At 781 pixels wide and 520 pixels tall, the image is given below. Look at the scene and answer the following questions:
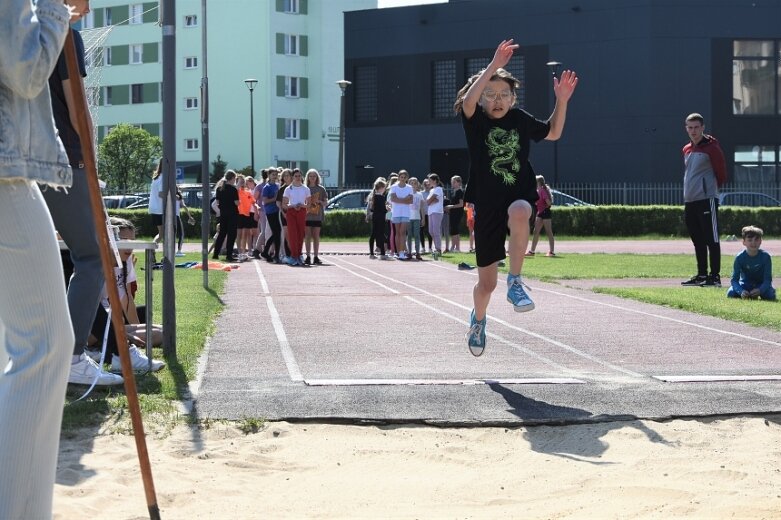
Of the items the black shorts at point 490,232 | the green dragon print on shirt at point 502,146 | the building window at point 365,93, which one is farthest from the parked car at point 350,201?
the green dragon print on shirt at point 502,146

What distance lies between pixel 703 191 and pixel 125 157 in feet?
183

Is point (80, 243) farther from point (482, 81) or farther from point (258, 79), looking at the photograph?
point (258, 79)

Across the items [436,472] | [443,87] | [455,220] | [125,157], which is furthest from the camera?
[125,157]

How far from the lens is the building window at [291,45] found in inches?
3103

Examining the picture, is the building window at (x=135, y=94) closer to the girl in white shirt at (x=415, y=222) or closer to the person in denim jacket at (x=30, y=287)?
the girl in white shirt at (x=415, y=222)

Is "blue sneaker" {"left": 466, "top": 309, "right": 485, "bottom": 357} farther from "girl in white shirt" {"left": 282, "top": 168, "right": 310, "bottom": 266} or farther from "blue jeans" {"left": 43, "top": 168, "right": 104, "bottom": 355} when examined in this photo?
"girl in white shirt" {"left": 282, "top": 168, "right": 310, "bottom": 266}

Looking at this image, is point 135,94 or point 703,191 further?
point 135,94

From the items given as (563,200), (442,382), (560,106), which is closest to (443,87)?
(563,200)

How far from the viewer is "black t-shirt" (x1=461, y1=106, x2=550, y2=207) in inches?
279

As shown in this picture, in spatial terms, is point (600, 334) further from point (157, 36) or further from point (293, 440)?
point (157, 36)

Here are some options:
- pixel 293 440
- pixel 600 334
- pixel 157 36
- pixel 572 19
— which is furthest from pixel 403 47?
pixel 293 440

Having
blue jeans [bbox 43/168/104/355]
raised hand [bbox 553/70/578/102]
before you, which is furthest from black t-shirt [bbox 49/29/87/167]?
raised hand [bbox 553/70/578/102]

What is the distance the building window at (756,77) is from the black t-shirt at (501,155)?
48.2 m

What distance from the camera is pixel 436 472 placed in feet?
16.0
